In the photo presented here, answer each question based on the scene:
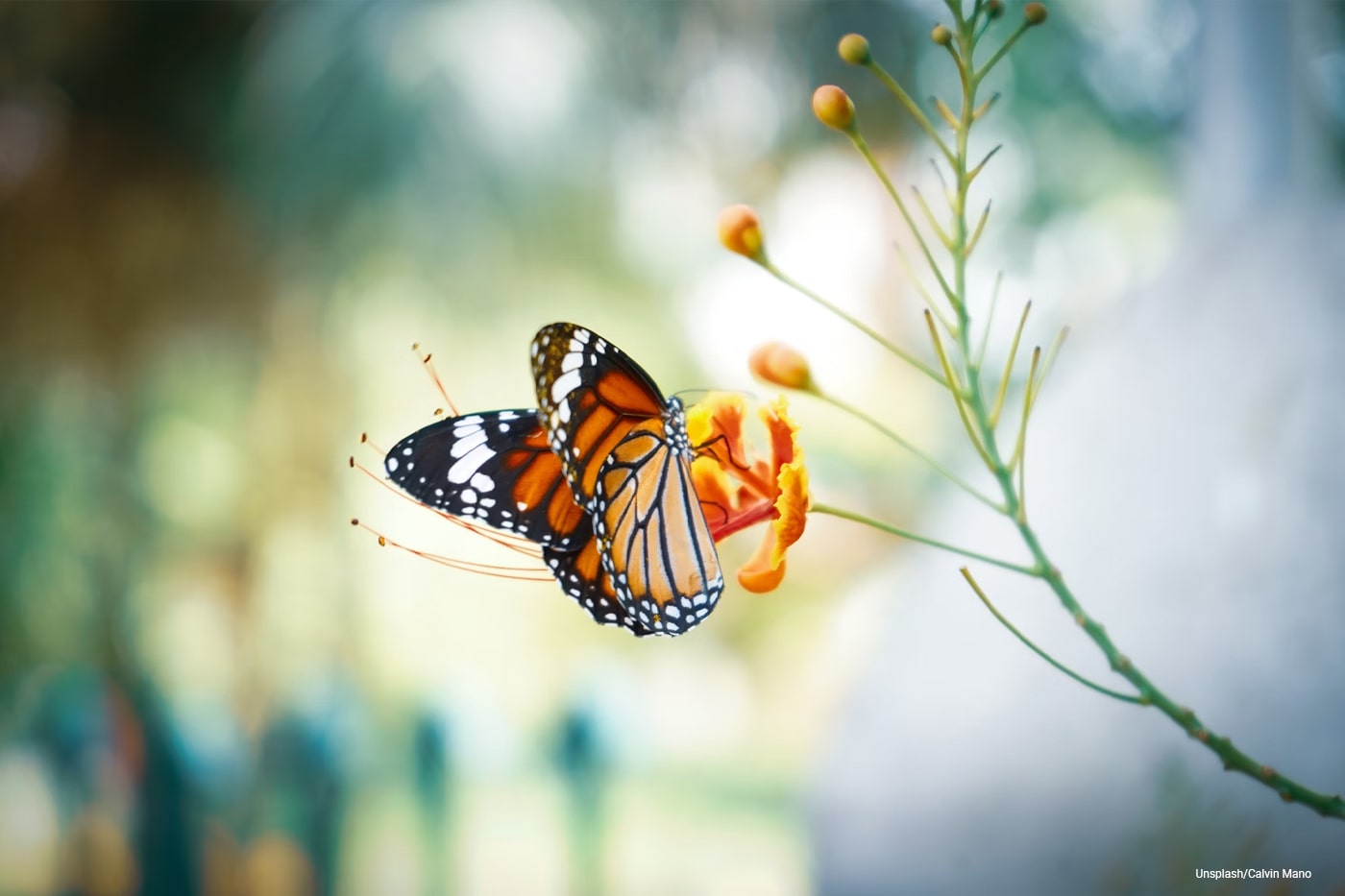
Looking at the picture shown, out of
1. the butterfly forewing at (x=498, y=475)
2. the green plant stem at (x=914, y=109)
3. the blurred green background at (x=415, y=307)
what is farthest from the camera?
the blurred green background at (x=415, y=307)

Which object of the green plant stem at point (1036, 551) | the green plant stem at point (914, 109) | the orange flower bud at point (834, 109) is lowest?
the green plant stem at point (1036, 551)

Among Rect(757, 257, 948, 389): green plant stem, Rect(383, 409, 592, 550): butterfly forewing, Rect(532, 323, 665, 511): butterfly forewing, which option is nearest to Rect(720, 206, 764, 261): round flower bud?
Rect(757, 257, 948, 389): green plant stem

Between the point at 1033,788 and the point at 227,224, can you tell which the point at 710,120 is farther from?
the point at 1033,788

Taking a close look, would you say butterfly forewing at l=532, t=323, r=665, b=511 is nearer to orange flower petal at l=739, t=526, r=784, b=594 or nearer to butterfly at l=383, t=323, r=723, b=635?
butterfly at l=383, t=323, r=723, b=635

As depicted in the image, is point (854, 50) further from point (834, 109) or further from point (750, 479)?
point (750, 479)

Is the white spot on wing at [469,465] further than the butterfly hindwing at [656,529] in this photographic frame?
Yes

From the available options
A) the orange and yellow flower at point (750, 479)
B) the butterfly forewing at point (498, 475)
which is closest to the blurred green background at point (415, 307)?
the butterfly forewing at point (498, 475)

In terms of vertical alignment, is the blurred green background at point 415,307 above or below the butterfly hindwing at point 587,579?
above

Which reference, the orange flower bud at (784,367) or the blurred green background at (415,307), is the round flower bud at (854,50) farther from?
the blurred green background at (415,307)
